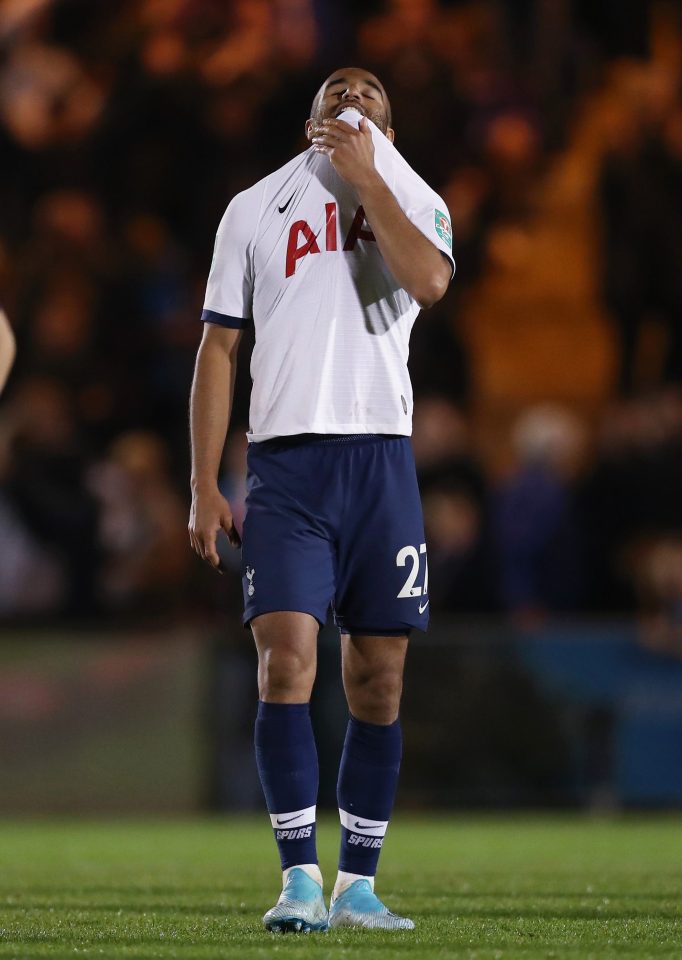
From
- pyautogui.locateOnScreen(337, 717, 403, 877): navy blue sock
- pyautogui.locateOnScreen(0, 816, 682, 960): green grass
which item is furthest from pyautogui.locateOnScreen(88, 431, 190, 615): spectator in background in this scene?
pyautogui.locateOnScreen(337, 717, 403, 877): navy blue sock

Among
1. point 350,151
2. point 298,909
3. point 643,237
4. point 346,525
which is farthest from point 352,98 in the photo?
point 643,237

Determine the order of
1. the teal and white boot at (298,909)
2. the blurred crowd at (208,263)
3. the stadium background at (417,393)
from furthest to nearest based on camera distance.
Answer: the blurred crowd at (208,263), the stadium background at (417,393), the teal and white boot at (298,909)

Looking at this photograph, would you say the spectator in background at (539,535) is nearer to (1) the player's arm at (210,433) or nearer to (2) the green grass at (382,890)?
(2) the green grass at (382,890)

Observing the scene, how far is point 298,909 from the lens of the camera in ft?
12.4

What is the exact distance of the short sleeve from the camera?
161 inches

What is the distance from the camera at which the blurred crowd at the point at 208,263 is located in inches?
394

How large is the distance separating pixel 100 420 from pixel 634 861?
5.82 metres

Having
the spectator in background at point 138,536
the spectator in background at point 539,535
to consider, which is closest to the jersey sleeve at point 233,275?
the spectator in background at point 138,536

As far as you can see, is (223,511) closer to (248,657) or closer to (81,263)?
(248,657)

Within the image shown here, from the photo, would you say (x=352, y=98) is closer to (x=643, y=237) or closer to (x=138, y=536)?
(x=138, y=536)

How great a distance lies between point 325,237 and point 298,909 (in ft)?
5.36

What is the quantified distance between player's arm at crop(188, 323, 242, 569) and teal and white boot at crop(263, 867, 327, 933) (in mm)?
781

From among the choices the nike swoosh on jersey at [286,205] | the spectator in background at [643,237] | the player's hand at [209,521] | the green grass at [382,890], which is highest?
the spectator in background at [643,237]

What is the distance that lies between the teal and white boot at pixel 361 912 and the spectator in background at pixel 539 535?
19.5ft
